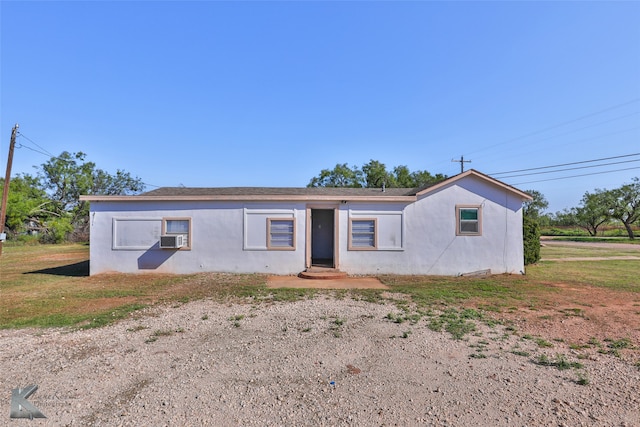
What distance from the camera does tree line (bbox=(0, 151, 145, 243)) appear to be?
90.7 feet

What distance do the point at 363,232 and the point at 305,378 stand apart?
8057 millimetres

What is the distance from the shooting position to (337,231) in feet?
36.6

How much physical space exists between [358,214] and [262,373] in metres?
8.14

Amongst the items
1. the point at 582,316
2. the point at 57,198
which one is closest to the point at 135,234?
the point at 582,316

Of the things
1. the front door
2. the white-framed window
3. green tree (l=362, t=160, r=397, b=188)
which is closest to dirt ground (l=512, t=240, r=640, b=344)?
the front door

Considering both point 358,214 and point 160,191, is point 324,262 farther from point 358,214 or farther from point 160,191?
point 160,191

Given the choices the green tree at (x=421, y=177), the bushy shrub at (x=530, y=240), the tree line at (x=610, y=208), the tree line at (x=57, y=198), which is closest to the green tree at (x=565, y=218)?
the tree line at (x=610, y=208)

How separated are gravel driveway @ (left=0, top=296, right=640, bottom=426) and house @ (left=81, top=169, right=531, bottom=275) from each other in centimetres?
584

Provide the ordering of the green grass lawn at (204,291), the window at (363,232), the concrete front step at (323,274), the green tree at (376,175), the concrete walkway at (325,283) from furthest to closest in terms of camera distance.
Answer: the green tree at (376,175) → the window at (363,232) → the concrete front step at (323,274) → the concrete walkway at (325,283) → the green grass lawn at (204,291)

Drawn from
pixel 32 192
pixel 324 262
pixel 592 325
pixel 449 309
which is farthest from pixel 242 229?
pixel 32 192

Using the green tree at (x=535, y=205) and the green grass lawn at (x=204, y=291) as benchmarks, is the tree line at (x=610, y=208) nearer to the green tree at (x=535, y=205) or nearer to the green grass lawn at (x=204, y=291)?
the green tree at (x=535, y=205)

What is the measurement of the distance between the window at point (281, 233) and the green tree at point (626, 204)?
50364mm

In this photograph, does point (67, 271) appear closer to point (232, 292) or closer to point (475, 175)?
point (232, 292)

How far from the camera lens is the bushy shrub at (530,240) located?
1307cm
